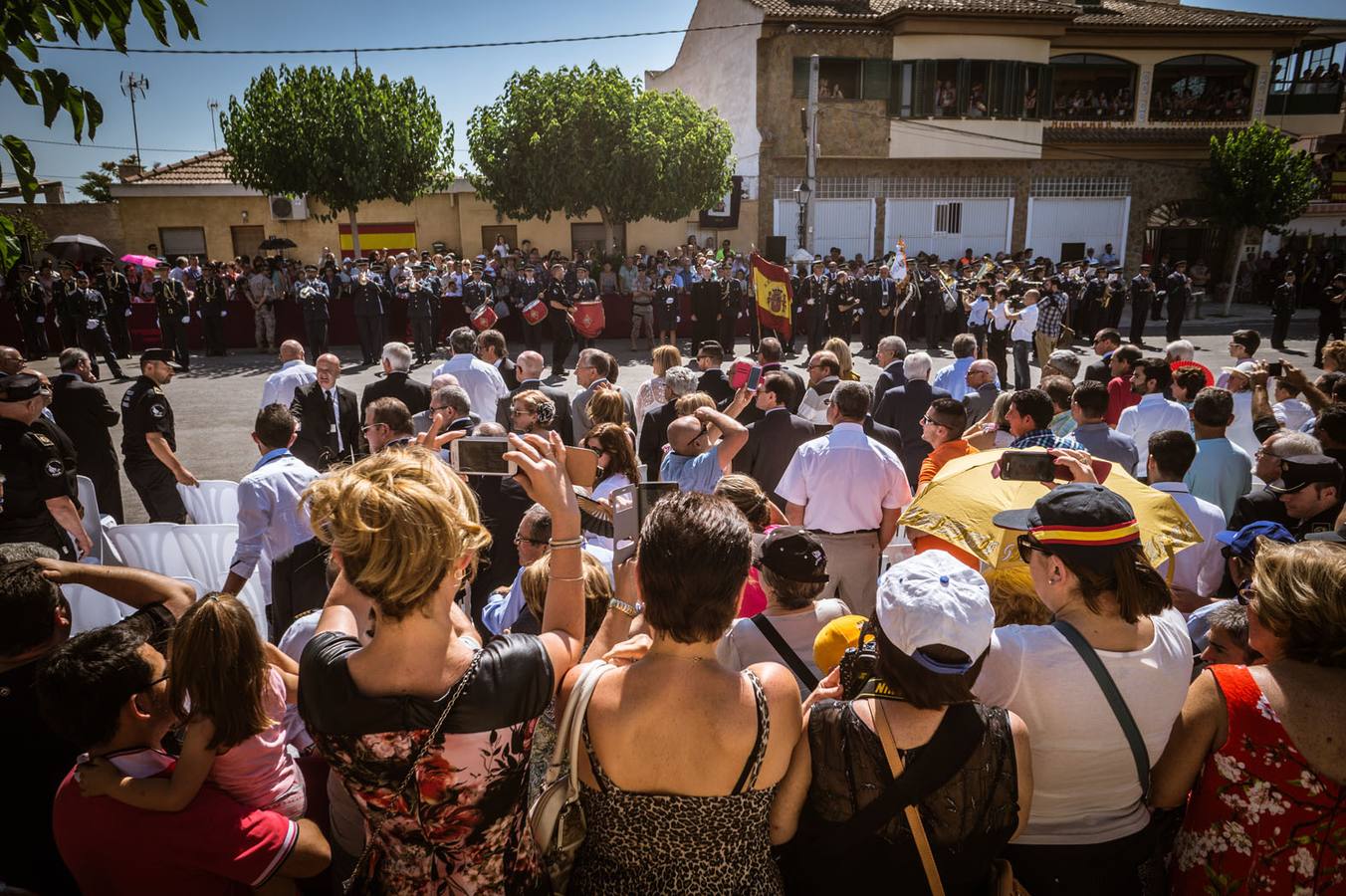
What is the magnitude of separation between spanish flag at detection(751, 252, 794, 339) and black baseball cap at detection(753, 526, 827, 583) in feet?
38.9

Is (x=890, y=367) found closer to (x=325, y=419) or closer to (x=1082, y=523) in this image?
(x=325, y=419)

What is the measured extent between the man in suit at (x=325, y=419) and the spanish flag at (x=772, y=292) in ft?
28.9

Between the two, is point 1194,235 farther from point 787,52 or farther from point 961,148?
point 787,52

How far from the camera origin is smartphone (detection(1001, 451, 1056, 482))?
10.7 ft

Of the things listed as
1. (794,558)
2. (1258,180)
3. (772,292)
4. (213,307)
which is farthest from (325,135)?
(1258,180)

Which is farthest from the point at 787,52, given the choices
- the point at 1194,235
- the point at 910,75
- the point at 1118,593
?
the point at 1118,593

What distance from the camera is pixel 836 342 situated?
23.8ft

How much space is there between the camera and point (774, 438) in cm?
571

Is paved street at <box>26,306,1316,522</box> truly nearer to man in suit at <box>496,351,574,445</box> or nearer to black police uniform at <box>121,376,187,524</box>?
black police uniform at <box>121,376,187,524</box>

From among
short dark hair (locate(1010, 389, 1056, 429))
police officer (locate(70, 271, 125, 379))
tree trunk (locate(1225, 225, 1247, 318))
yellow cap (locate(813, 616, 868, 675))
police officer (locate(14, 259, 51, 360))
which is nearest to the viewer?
yellow cap (locate(813, 616, 868, 675))

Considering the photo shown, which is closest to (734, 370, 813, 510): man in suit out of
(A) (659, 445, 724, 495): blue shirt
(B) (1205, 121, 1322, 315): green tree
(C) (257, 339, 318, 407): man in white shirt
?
(A) (659, 445, 724, 495): blue shirt

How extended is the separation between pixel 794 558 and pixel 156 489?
6379 mm

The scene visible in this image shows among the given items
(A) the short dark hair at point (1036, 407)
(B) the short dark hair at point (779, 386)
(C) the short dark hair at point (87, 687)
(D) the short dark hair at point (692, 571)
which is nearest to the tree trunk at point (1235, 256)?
(A) the short dark hair at point (1036, 407)

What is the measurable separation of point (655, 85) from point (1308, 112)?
2678 centimetres
